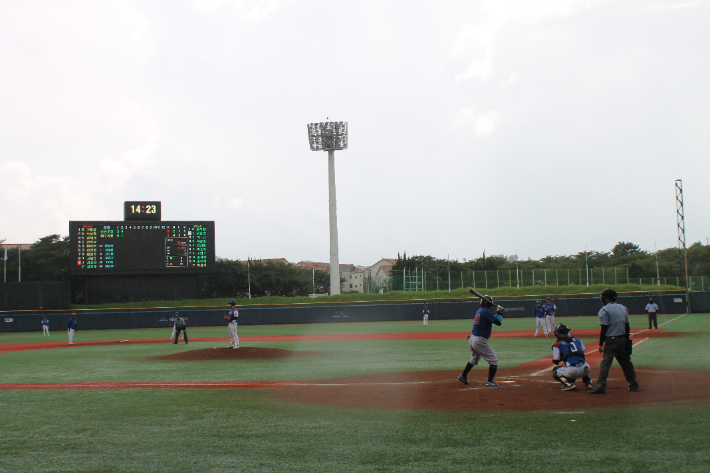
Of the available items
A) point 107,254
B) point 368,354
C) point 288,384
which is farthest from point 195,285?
point 288,384

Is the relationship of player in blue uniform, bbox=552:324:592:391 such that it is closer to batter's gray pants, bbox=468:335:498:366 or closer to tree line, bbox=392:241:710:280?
batter's gray pants, bbox=468:335:498:366

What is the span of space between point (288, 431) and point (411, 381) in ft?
15.6

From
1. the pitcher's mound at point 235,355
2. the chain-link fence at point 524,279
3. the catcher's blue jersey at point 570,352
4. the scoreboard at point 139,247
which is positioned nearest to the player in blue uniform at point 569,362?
the catcher's blue jersey at point 570,352

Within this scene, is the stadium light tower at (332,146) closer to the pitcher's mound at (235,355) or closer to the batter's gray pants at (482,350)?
the pitcher's mound at (235,355)

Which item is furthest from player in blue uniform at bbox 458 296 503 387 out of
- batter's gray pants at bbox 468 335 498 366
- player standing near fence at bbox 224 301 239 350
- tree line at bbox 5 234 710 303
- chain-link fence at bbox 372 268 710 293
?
tree line at bbox 5 234 710 303

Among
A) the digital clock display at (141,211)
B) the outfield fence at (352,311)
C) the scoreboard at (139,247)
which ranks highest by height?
the digital clock display at (141,211)

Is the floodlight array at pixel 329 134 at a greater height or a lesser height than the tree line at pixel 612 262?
greater

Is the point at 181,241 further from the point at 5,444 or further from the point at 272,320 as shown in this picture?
the point at 5,444

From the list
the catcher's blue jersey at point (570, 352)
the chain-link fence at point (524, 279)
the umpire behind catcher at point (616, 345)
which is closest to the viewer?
the umpire behind catcher at point (616, 345)

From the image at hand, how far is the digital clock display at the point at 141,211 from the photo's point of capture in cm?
4272

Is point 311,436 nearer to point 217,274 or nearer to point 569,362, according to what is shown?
point 569,362

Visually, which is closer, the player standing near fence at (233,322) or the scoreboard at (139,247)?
the player standing near fence at (233,322)

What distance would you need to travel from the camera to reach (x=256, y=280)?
8506cm

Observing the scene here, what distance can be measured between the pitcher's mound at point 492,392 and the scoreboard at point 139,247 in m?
31.8
